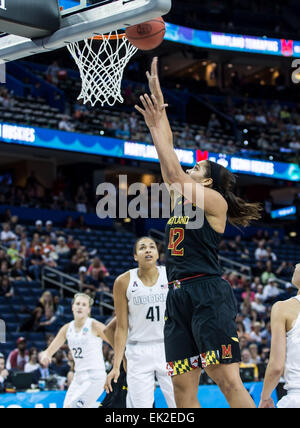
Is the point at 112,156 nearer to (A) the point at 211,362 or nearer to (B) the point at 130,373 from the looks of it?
(B) the point at 130,373

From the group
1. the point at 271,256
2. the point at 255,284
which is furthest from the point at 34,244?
the point at 271,256

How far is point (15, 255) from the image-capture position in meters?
15.3

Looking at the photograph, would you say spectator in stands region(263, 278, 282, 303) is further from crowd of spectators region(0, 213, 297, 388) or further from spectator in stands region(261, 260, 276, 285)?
spectator in stands region(261, 260, 276, 285)

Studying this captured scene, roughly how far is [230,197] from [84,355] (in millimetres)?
3795

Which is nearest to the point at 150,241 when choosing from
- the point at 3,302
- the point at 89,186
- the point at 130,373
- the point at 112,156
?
the point at 130,373

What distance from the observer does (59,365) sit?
472 inches

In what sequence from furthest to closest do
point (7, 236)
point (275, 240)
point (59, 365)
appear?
point (275, 240) → point (7, 236) → point (59, 365)

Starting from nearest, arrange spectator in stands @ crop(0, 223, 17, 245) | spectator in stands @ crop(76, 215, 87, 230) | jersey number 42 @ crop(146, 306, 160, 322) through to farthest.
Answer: jersey number 42 @ crop(146, 306, 160, 322), spectator in stands @ crop(0, 223, 17, 245), spectator in stands @ crop(76, 215, 87, 230)

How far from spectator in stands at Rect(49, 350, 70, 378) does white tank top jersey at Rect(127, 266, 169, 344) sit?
4753 mm

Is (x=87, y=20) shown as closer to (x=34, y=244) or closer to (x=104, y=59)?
(x=104, y=59)

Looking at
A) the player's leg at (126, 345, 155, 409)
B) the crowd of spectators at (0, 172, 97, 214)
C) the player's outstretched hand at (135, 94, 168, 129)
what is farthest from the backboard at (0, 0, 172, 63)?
the crowd of spectators at (0, 172, 97, 214)

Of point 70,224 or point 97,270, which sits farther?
point 70,224

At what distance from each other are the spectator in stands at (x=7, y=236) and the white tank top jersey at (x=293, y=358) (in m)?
12.1

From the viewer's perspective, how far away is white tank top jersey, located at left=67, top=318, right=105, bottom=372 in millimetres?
8070
